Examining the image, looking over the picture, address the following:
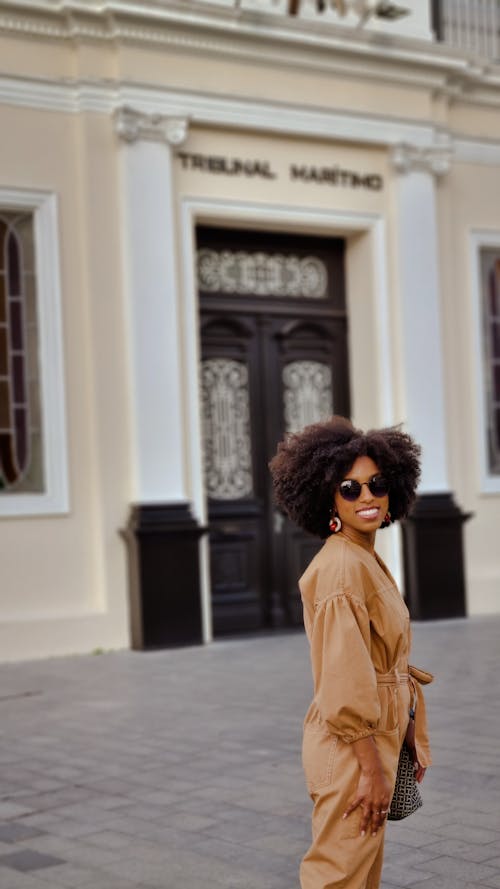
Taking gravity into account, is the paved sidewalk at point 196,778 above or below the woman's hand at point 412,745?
below

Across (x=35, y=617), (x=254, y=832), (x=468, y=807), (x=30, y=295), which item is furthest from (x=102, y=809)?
(x=30, y=295)

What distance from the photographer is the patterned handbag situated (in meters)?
3.43

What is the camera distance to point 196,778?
6371mm

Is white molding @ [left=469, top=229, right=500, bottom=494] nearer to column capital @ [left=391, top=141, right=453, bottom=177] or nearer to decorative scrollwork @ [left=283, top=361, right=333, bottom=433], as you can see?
column capital @ [left=391, top=141, right=453, bottom=177]

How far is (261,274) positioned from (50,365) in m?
2.54

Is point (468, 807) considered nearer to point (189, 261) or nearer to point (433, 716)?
point (433, 716)

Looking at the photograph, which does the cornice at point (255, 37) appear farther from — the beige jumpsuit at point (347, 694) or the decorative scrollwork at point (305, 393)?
the beige jumpsuit at point (347, 694)

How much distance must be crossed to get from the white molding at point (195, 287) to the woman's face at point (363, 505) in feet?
26.4

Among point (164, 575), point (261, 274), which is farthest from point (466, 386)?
point (164, 575)

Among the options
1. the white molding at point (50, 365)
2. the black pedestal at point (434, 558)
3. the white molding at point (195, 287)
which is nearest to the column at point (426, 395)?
the black pedestal at point (434, 558)

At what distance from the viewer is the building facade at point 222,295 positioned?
36.3ft

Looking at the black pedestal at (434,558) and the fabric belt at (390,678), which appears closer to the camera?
the fabric belt at (390,678)

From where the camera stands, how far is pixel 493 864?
15.5ft

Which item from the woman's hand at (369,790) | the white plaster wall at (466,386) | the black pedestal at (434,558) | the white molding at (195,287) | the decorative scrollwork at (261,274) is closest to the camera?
the woman's hand at (369,790)
